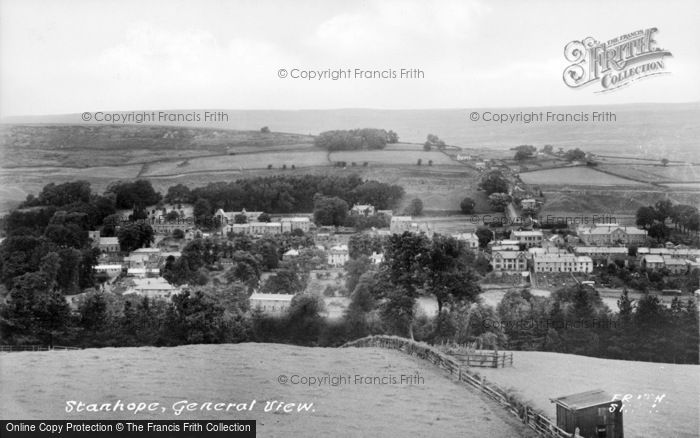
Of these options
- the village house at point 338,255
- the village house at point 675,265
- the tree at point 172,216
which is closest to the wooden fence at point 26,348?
the tree at point 172,216

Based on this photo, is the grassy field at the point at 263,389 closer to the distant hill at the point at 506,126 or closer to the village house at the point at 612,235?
the distant hill at the point at 506,126

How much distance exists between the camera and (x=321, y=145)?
1113 cm

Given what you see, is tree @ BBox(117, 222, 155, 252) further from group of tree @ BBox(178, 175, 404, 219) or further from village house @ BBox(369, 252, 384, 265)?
village house @ BBox(369, 252, 384, 265)

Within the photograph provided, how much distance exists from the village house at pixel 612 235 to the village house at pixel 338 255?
340cm

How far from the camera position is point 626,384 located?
27.6 ft

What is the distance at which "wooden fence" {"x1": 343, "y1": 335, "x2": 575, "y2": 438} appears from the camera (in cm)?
653

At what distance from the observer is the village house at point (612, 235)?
1060cm

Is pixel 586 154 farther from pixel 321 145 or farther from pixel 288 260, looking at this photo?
pixel 288 260

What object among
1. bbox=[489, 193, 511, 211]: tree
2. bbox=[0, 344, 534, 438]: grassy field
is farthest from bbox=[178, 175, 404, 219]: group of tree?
bbox=[0, 344, 534, 438]: grassy field

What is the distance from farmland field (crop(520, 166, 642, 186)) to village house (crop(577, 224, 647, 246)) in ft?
2.30

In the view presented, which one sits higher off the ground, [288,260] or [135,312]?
[288,260]

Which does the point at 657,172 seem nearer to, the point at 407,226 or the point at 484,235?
the point at 484,235

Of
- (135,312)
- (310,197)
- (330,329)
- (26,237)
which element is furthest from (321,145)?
(26,237)

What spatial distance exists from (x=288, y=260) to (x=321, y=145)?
1789 mm
